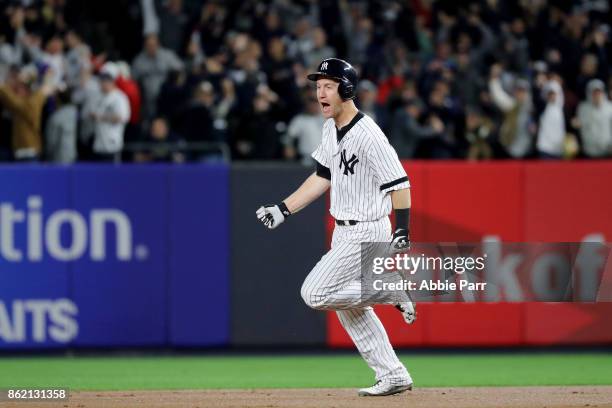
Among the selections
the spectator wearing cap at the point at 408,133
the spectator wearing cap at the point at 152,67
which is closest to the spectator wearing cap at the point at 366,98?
the spectator wearing cap at the point at 408,133

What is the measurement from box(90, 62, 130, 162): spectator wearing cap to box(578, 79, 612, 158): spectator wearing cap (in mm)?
6012

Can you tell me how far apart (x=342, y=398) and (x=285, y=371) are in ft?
10.0

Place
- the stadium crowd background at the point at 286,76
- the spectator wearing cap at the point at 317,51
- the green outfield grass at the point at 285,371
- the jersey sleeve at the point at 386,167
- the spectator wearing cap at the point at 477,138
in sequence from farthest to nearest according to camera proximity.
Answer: the spectator wearing cap at the point at 317,51 < the spectator wearing cap at the point at 477,138 < the stadium crowd background at the point at 286,76 < the green outfield grass at the point at 285,371 < the jersey sleeve at the point at 386,167

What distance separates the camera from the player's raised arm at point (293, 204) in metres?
8.95

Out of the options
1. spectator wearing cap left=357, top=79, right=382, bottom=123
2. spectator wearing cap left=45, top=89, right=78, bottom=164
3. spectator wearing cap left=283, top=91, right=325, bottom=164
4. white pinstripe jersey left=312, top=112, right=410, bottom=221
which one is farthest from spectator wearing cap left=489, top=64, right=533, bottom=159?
white pinstripe jersey left=312, top=112, right=410, bottom=221

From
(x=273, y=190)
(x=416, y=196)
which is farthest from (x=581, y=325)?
(x=273, y=190)

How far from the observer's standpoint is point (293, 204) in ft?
29.8

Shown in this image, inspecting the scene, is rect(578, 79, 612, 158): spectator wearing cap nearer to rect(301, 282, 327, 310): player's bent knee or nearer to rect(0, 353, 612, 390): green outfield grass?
rect(0, 353, 612, 390): green outfield grass

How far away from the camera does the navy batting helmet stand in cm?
881

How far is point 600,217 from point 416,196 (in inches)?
77.8

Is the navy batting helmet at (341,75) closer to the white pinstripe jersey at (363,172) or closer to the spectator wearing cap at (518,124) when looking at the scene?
the white pinstripe jersey at (363,172)

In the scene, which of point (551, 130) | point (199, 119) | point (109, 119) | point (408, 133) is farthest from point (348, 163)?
point (551, 130)

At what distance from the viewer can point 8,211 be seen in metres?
13.3

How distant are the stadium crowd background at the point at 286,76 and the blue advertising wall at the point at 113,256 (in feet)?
6.12
